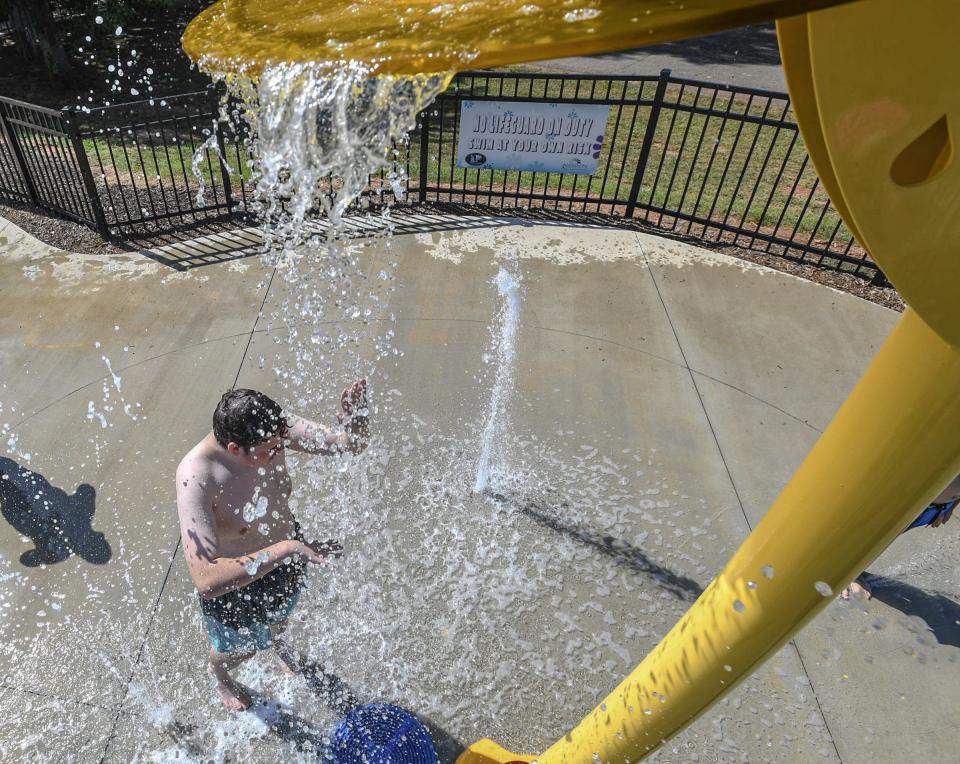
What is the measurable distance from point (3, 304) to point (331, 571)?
3.82 meters

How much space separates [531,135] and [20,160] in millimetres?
5058

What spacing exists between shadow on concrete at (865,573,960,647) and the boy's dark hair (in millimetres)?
3240

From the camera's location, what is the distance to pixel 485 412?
15.0 feet

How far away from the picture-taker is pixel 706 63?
49.2 feet

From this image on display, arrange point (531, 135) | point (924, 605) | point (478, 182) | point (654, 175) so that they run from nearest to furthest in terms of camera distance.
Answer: point (924, 605) < point (531, 135) < point (478, 182) < point (654, 175)

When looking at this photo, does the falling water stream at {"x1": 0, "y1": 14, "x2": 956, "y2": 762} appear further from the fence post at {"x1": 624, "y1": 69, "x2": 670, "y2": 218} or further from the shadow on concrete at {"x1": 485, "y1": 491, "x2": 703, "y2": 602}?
the fence post at {"x1": 624, "y1": 69, "x2": 670, "y2": 218}

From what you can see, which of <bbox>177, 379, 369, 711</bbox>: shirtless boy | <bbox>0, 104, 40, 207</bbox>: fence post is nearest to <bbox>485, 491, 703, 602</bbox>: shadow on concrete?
<bbox>177, 379, 369, 711</bbox>: shirtless boy

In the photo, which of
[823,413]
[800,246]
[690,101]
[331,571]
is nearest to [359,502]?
[331,571]

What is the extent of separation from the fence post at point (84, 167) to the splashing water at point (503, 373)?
3.72m

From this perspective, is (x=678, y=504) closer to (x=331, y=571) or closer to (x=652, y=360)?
(x=652, y=360)

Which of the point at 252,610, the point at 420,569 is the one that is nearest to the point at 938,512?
the point at 420,569

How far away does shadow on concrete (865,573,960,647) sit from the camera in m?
3.42

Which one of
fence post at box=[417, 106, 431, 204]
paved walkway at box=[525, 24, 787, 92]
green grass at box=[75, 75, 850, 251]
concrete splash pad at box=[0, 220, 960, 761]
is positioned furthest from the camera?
paved walkway at box=[525, 24, 787, 92]

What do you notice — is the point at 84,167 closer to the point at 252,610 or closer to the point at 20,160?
the point at 20,160
